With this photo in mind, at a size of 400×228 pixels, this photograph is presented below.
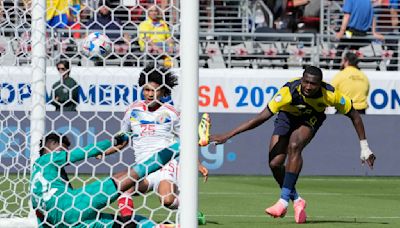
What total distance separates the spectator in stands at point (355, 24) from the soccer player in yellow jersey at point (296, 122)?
31.4 ft

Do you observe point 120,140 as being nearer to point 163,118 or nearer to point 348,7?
point 163,118

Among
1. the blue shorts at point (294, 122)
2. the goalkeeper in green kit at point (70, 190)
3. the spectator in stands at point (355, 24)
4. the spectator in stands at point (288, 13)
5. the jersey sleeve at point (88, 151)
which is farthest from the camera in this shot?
the spectator in stands at point (288, 13)

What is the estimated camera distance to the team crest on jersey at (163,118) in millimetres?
11281

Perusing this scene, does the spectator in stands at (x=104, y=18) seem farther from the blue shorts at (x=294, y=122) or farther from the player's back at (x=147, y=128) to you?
the blue shorts at (x=294, y=122)

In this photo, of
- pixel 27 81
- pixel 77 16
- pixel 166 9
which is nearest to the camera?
pixel 166 9

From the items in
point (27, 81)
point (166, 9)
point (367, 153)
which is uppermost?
point (166, 9)

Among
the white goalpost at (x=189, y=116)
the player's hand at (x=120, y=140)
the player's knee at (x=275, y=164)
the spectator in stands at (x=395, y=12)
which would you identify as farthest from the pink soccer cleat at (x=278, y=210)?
the spectator in stands at (x=395, y=12)

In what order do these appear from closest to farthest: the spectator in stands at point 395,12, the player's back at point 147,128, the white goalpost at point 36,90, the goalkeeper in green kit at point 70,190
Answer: the goalkeeper in green kit at point 70,190
the white goalpost at point 36,90
the player's back at point 147,128
the spectator in stands at point 395,12

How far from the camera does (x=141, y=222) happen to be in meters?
8.73

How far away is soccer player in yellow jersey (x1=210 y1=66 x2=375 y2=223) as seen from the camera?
39.9 ft

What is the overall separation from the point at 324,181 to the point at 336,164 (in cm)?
146

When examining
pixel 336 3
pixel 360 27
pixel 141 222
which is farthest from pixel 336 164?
pixel 141 222

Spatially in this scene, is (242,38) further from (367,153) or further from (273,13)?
(367,153)

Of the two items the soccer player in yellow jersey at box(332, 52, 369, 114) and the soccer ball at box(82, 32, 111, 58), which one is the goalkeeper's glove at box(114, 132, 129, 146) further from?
the soccer player in yellow jersey at box(332, 52, 369, 114)
